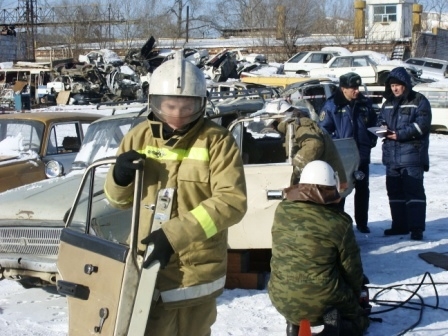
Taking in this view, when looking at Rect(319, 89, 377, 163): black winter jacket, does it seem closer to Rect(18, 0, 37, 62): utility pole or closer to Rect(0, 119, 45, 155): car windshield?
Rect(0, 119, 45, 155): car windshield

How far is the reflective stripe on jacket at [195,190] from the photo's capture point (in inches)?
128

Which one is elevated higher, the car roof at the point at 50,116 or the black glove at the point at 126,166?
the black glove at the point at 126,166

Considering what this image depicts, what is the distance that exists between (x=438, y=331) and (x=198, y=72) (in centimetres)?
301

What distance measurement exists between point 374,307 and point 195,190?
3.08 m

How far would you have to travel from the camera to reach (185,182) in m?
3.30

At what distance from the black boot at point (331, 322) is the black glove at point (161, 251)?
1.72m

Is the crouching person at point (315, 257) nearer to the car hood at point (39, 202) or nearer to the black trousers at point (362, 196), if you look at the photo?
the car hood at point (39, 202)

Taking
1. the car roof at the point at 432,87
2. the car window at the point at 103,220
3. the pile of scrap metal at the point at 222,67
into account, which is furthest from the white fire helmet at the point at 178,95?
the pile of scrap metal at the point at 222,67

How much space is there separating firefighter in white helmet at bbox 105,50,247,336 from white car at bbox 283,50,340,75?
1098 inches

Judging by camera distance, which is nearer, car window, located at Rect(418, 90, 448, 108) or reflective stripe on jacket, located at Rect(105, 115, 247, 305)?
reflective stripe on jacket, located at Rect(105, 115, 247, 305)

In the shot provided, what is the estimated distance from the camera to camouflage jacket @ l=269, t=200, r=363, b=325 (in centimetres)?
443

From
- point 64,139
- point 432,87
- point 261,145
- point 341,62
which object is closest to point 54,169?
point 64,139

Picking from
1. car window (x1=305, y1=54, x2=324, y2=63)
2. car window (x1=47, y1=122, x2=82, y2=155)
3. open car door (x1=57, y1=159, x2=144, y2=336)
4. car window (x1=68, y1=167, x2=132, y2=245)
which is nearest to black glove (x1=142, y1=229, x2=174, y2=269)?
open car door (x1=57, y1=159, x2=144, y2=336)

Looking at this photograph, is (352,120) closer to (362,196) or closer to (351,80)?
(351,80)
